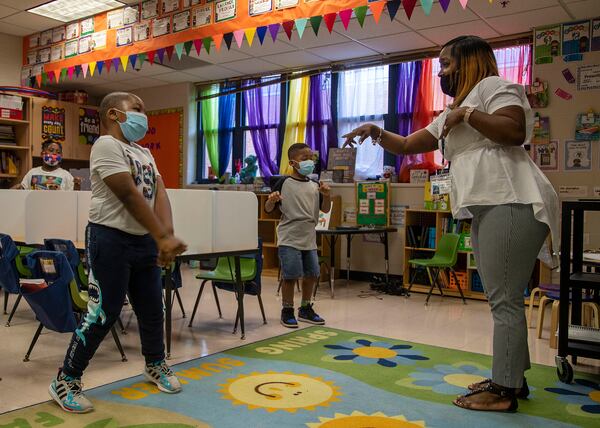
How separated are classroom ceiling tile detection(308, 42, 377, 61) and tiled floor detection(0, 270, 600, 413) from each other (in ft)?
9.19

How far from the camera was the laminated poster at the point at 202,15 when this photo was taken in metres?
5.02

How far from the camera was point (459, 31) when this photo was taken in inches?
224

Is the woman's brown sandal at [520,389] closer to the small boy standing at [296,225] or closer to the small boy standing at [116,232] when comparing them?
the small boy standing at [116,232]

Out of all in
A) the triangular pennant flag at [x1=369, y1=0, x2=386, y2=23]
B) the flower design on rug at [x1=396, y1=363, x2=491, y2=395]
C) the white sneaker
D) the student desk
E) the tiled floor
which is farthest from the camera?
the student desk

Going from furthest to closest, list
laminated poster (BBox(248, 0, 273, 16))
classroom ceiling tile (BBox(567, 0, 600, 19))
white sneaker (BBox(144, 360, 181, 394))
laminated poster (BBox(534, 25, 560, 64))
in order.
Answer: laminated poster (BBox(534, 25, 560, 64)) < classroom ceiling tile (BBox(567, 0, 600, 19)) < laminated poster (BBox(248, 0, 273, 16)) < white sneaker (BBox(144, 360, 181, 394))

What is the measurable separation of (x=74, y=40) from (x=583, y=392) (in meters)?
6.15

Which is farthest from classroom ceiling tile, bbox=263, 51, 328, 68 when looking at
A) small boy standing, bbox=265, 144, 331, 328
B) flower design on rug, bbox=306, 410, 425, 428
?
flower design on rug, bbox=306, 410, 425, 428

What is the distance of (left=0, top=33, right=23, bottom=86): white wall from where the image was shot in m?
7.21

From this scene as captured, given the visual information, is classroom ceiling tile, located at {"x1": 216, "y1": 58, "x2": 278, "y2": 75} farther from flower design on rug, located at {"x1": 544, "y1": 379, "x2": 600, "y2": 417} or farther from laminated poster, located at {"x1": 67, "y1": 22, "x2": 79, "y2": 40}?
flower design on rug, located at {"x1": 544, "y1": 379, "x2": 600, "y2": 417}

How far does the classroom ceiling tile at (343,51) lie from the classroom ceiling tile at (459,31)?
0.84m

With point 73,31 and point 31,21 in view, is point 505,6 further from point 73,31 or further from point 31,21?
point 31,21

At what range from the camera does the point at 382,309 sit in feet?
16.3

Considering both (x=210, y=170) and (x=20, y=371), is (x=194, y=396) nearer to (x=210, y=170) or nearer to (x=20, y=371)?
(x=20, y=371)

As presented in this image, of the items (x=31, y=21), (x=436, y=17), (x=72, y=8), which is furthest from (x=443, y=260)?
(x=31, y=21)
